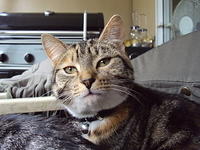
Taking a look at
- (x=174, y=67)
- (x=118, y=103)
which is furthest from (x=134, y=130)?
(x=174, y=67)

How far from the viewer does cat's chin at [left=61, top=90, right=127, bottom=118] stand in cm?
94

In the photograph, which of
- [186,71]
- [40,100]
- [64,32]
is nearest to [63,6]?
[64,32]

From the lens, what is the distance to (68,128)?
852 mm

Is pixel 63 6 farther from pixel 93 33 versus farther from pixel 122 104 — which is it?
pixel 122 104

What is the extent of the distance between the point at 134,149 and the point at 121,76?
20 cm

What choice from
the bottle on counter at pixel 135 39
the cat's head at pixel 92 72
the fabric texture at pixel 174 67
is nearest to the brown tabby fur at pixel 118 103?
the cat's head at pixel 92 72

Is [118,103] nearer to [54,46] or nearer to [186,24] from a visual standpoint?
[54,46]

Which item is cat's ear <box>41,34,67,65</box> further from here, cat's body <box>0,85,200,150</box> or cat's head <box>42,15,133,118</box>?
cat's body <box>0,85,200,150</box>

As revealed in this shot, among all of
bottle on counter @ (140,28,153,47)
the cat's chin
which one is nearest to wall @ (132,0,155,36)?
bottle on counter @ (140,28,153,47)

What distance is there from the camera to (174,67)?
4.49 feet

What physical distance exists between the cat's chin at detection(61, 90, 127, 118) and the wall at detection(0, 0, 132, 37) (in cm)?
222

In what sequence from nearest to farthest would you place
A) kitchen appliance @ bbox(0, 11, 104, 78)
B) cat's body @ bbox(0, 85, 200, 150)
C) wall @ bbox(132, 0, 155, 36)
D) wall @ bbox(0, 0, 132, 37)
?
cat's body @ bbox(0, 85, 200, 150)
kitchen appliance @ bbox(0, 11, 104, 78)
wall @ bbox(132, 0, 155, 36)
wall @ bbox(0, 0, 132, 37)

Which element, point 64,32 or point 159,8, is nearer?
point 64,32

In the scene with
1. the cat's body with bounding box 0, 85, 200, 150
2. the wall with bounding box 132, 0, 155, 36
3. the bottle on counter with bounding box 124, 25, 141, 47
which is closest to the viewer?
the cat's body with bounding box 0, 85, 200, 150
